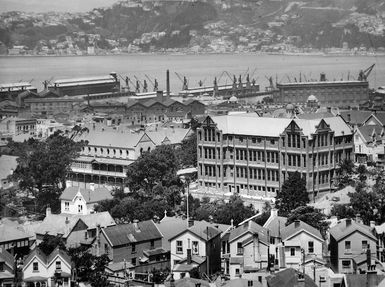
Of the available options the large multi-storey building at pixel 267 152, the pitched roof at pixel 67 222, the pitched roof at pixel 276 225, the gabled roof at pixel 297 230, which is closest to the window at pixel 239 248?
the pitched roof at pixel 276 225

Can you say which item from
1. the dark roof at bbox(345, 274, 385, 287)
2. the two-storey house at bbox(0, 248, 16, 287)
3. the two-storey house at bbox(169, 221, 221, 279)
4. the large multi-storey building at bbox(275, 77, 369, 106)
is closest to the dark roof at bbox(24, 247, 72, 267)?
the two-storey house at bbox(0, 248, 16, 287)

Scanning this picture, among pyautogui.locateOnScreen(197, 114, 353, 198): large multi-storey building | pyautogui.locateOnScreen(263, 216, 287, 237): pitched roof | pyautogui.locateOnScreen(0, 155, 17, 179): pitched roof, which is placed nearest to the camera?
pyautogui.locateOnScreen(263, 216, 287, 237): pitched roof

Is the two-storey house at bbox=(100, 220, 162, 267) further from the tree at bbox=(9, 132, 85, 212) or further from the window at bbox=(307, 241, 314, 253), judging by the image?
the tree at bbox=(9, 132, 85, 212)

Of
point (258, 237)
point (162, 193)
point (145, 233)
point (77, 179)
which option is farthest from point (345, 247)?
point (77, 179)

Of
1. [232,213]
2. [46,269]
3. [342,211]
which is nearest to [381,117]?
[342,211]

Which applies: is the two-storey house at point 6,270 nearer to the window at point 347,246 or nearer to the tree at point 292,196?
the window at point 347,246

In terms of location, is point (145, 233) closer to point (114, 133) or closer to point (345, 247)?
point (345, 247)
